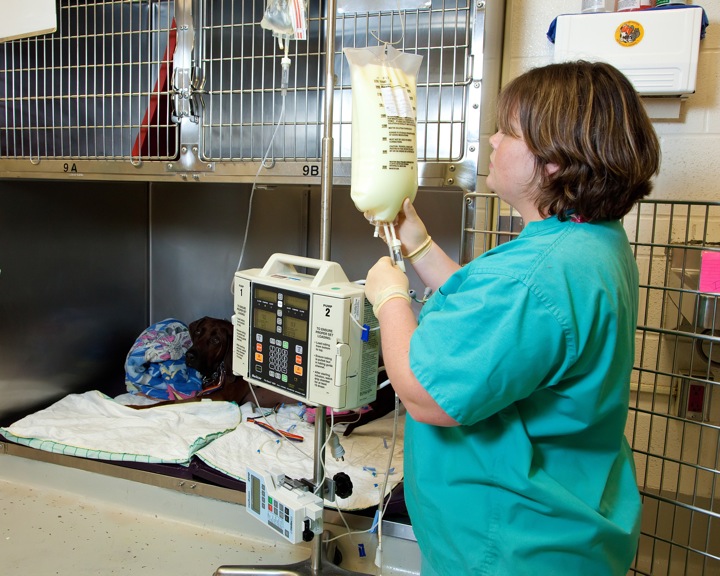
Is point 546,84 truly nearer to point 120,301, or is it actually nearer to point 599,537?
point 599,537

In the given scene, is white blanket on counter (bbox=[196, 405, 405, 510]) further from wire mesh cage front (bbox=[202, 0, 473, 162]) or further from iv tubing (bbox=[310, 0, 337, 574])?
wire mesh cage front (bbox=[202, 0, 473, 162])

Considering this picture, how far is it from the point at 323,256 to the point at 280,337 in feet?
0.57

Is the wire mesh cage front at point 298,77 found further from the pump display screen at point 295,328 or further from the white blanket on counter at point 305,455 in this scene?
the white blanket on counter at point 305,455

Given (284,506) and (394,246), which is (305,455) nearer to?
(284,506)

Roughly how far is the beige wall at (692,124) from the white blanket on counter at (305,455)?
105 centimetres

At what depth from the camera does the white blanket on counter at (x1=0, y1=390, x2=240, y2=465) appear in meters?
1.62

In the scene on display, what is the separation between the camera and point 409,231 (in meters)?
1.11

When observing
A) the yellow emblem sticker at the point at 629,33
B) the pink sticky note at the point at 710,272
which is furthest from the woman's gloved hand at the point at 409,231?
the yellow emblem sticker at the point at 629,33

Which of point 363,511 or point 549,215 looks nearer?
point 549,215

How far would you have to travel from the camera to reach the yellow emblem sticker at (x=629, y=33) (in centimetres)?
152

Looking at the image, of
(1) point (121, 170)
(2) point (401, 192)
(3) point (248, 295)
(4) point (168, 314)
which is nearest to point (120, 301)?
(4) point (168, 314)

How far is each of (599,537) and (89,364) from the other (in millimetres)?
1831

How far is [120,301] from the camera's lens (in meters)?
2.28

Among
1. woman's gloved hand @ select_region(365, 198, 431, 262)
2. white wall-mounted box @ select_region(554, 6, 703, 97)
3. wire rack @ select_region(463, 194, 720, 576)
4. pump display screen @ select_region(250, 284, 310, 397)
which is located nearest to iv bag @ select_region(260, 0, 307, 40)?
woman's gloved hand @ select_region(365, 198, 431, 262)
